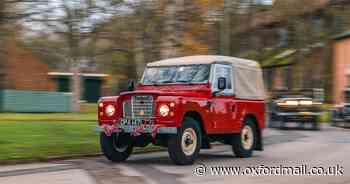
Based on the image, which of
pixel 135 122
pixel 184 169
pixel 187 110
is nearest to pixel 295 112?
pixel 187 110

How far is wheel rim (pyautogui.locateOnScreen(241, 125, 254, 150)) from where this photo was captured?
1706 centimetres

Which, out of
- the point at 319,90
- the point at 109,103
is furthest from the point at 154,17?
the point at 319,90

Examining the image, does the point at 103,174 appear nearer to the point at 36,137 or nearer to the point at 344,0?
the point at 36,137

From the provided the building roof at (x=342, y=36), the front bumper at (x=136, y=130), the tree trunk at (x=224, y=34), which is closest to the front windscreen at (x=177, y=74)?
the front bumper at (x=136, y=130)

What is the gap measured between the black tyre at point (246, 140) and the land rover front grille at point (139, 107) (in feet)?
10.9

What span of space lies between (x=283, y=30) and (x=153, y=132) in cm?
3187

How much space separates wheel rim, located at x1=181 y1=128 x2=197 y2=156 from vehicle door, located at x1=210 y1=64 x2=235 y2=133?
0.89m

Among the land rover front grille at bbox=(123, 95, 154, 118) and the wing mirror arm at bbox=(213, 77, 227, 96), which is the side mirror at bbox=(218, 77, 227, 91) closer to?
the wing mirror arm at bbox=(213, 77, 227, 96)

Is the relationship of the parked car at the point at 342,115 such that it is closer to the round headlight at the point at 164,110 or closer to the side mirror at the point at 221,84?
the side mirror at the point at 221,84

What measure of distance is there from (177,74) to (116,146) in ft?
7.46

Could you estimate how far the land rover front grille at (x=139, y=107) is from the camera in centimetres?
1421

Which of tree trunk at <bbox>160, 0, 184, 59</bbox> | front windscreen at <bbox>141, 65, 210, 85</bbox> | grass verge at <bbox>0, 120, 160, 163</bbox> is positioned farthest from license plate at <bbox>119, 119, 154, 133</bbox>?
tree trunk at <bbox>160, 0, 184, 59</bbox>

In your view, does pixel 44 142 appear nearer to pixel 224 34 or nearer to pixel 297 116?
pixel 224 34

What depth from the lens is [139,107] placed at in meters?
14.3
